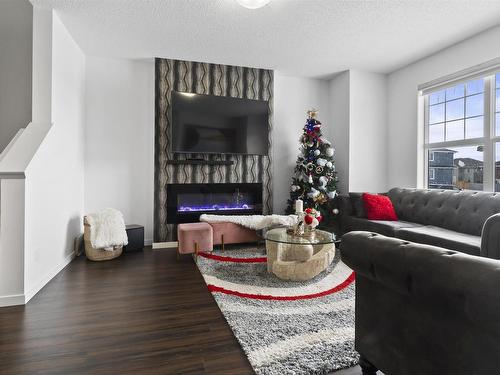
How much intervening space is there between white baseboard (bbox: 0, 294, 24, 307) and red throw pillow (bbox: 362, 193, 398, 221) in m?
3.83

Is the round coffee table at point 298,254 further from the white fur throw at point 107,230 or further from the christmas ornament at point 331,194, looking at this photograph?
the white fur throw at point 107,230

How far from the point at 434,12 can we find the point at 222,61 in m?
2.76

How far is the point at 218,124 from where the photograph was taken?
441 centimetres

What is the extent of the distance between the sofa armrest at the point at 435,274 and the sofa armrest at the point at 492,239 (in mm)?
283

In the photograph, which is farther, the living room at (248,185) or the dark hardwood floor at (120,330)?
the dark hardwood floor at (120,330)

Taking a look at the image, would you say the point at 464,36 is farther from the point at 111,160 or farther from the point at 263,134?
the point at 111,160

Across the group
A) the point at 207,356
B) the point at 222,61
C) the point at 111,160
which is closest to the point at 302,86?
the point at 222,61

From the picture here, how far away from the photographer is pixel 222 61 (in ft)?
14.4

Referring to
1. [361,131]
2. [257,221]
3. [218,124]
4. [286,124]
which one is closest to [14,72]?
[218,124]

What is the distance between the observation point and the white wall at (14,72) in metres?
3.24

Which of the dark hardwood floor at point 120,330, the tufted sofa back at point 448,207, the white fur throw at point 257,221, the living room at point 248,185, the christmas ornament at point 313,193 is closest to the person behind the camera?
the living room at point 248,185

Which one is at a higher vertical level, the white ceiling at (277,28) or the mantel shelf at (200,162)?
the white ceiling at (277,28)

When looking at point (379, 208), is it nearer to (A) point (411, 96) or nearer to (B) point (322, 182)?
(B) point (322, 182)

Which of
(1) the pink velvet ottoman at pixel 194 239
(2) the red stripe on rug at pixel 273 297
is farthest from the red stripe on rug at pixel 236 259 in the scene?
(2) the red stripe on rug at pixel 273 297
